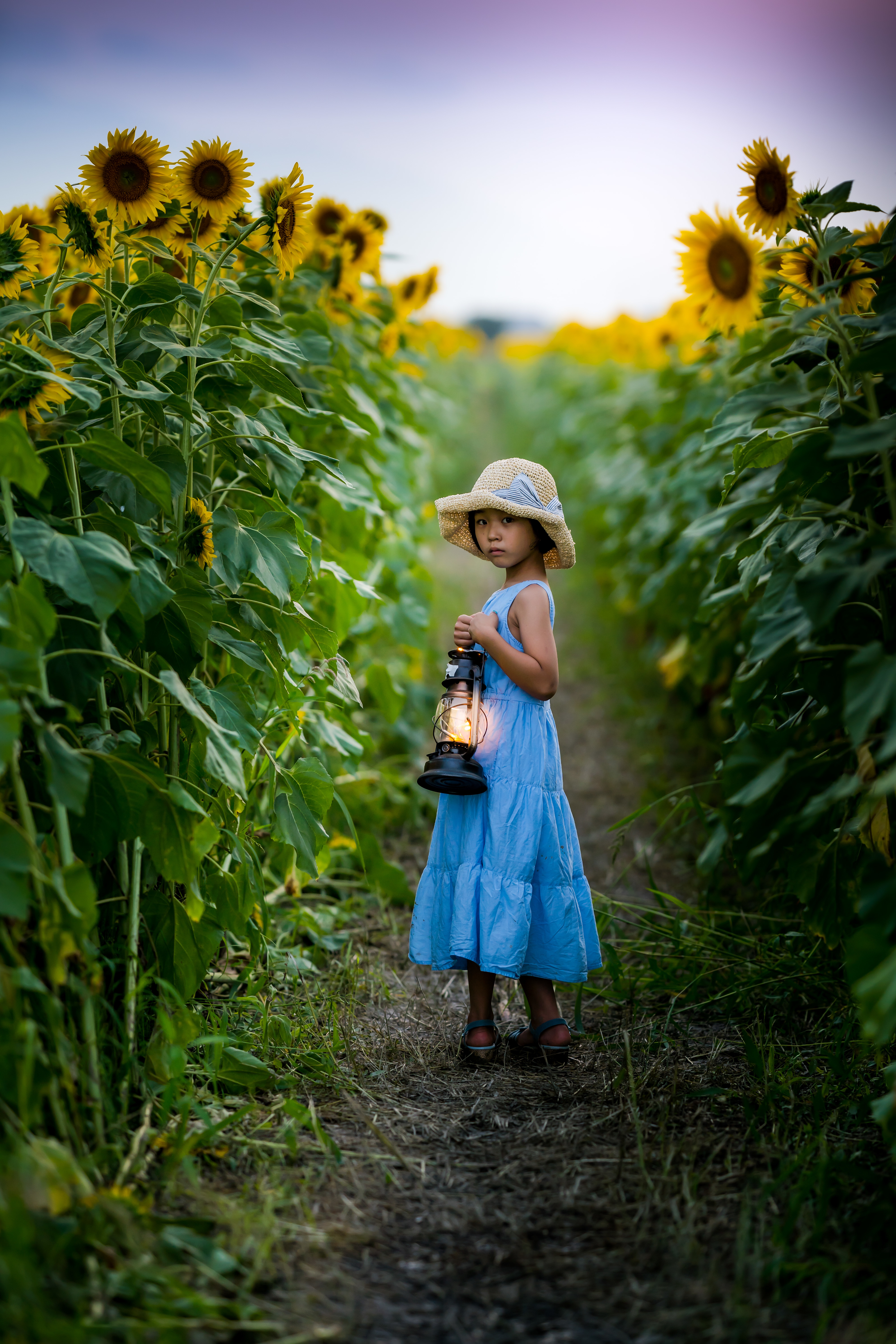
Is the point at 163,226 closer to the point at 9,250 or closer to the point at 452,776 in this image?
the point at 9,250

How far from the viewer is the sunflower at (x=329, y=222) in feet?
11.0

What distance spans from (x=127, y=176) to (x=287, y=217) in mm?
329

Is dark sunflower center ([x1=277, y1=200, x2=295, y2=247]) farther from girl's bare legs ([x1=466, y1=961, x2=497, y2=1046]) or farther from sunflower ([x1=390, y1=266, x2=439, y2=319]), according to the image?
sunflower ([x1=390, y1=266, x2=439, y2=319])

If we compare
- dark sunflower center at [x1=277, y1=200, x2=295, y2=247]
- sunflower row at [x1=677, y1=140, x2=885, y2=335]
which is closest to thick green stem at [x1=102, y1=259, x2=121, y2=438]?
dark sunflower center at [x1=277, y1=200, x2=295, y2=247]

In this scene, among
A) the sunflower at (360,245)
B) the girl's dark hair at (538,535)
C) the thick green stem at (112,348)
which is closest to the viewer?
the thick green stem at (112,348)

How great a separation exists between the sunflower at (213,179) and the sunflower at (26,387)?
19.3 inches

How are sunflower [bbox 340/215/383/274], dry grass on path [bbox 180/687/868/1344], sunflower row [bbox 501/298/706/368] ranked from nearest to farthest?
dry grass on path [bbox 180/687/868/1344] → sunflower [bbox 340/215/383/274] → sunflower row [bbox 501/298/706/368]

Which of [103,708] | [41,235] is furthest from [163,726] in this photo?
[41,235]

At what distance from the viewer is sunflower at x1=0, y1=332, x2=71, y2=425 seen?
71.4 inches

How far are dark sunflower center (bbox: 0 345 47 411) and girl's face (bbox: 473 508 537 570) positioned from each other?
38.0 inches

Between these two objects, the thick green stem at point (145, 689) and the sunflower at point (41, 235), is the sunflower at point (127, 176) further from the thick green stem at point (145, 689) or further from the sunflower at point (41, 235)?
the thick green stem at point (145, 689)

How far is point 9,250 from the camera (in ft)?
6.95

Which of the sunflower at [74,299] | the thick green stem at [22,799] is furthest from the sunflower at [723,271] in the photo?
the thick green stem at [22,799]

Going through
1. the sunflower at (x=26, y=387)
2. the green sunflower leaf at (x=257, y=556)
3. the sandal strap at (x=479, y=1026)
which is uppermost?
the sunflower at (x=26, y=387)
